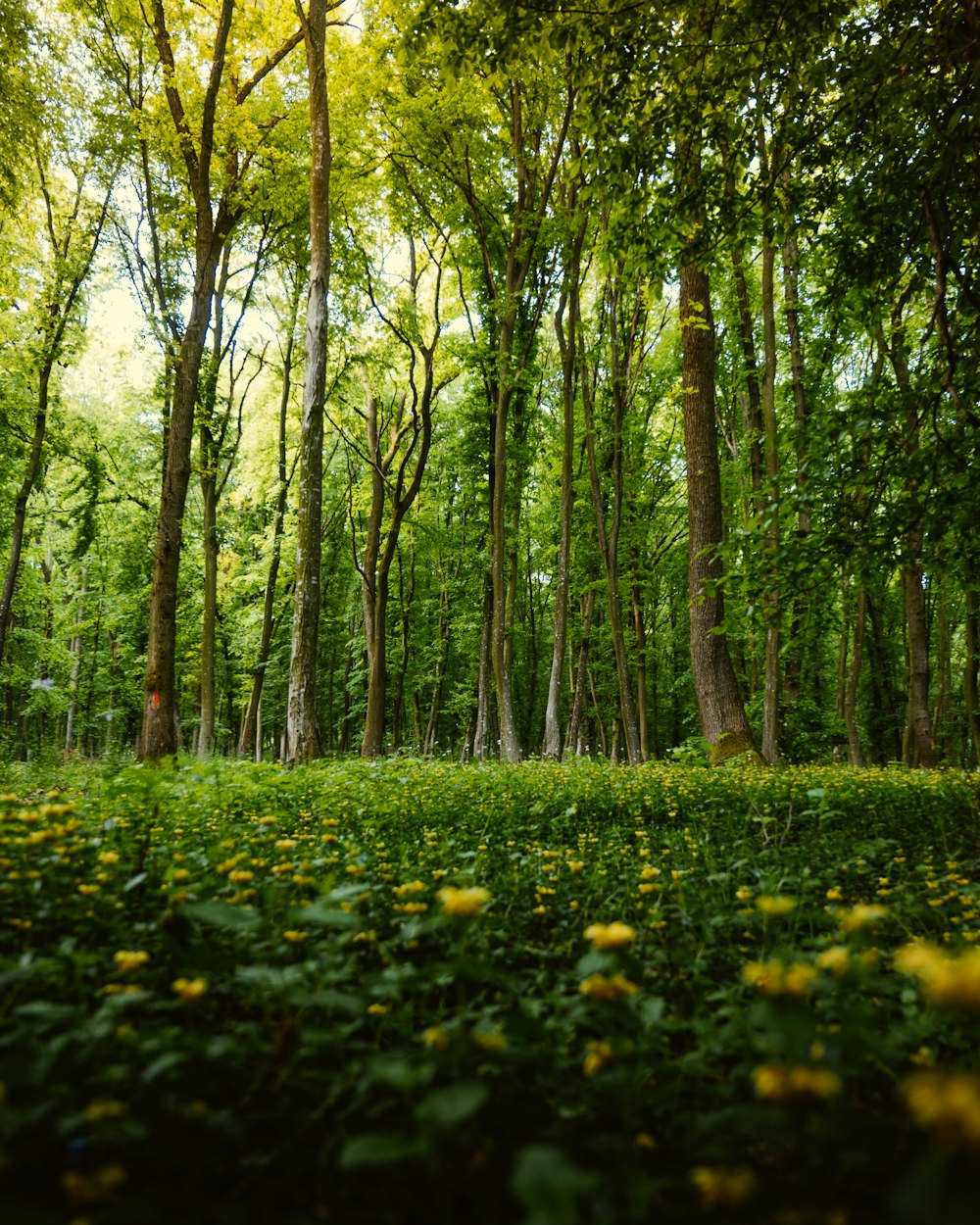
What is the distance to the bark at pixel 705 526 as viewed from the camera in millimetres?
9023

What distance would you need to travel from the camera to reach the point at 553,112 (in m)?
12.1

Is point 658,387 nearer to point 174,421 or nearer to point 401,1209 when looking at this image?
point 174,421

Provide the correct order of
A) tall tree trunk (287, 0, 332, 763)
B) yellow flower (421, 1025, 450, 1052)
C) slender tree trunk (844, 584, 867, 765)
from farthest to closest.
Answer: slender tree trunk (844, 584, 867, 765)
tall tree trunk (287, 0, 332, 763)
yellow flower (421, 1025, 450, 1052)

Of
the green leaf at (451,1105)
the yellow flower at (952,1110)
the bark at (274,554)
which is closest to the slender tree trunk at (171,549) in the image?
the bark at (274,554)

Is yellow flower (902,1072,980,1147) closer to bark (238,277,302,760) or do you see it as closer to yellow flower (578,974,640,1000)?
yellow flower (578,974,640,1000)

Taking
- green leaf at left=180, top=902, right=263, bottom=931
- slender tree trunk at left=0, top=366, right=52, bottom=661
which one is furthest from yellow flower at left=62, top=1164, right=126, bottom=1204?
slender tree trunk at left=0, top=366, right=52, bottom=661

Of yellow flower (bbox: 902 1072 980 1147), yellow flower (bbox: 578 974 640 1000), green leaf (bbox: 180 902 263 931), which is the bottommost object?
yellow flower (bbox: 578 974 640 1000)

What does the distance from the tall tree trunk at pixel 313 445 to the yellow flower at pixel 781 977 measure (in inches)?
285

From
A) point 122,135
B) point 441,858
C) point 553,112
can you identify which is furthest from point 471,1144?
point 122,135

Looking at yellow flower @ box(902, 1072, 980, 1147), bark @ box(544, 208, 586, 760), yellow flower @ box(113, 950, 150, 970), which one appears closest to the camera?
yellow flower @ box(902, 1072, 980, 1147)

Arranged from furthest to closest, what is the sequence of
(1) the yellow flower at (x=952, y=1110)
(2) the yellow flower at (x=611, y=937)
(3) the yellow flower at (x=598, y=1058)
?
(2) the yellow flower at (x=611, y=937) < (3) the yellow flower at (x=598, y=1058) < (1) the yellow flower at (x=952, y=1110)

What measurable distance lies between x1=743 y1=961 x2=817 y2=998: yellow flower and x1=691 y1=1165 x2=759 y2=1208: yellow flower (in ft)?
0.81

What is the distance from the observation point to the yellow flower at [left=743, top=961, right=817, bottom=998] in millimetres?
1001

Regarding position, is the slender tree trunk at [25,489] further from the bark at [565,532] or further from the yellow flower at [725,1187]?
the yellow flower at [725,1187]
